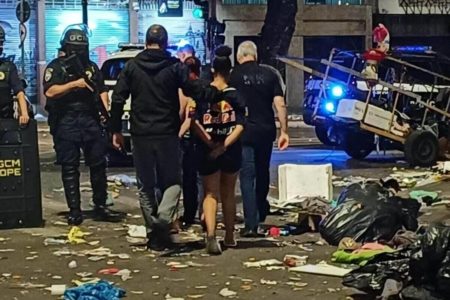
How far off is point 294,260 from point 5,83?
3735 millimetres

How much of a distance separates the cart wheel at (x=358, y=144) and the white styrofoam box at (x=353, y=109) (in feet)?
4.40

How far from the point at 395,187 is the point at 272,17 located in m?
16.6

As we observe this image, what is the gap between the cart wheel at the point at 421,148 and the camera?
669 inches

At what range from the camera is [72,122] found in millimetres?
10688

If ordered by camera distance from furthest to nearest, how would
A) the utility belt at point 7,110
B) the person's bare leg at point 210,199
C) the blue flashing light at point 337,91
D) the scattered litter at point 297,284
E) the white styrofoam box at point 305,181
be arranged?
the blue flashing light at point 337,91, the white styrofoam box at point 305,181, the utility belt at point 7,110, the person's bare leg at point 210,199, the scattered litter at point 297,284

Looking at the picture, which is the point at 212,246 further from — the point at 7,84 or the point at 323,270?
the point at 7,84

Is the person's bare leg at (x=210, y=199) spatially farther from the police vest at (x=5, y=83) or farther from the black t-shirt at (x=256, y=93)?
the police vest at (x=5, y=83)

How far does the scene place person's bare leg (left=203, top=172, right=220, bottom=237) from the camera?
9.02m

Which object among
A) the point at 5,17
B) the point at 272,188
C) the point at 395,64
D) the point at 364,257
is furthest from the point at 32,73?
the point at 364,257

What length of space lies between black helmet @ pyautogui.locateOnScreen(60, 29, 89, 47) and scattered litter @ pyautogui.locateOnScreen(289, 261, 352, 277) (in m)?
3.77

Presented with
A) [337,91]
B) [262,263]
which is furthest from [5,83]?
[337,91]

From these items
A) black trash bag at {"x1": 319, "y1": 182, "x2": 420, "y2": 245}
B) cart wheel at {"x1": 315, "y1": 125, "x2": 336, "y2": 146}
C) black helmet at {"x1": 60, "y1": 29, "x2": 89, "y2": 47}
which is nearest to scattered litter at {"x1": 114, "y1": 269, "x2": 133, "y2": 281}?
black trash bag at {"x1": 319, "y1": 182, "x2": 420, "y2": 245}

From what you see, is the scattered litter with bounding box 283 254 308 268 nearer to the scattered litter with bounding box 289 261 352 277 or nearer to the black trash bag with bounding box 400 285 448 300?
the scattered litter with bounding box 289 261 352 277

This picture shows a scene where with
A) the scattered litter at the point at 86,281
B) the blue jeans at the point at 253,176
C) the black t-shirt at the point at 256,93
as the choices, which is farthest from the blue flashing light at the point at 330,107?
the scattered litter at the point at 86,281
